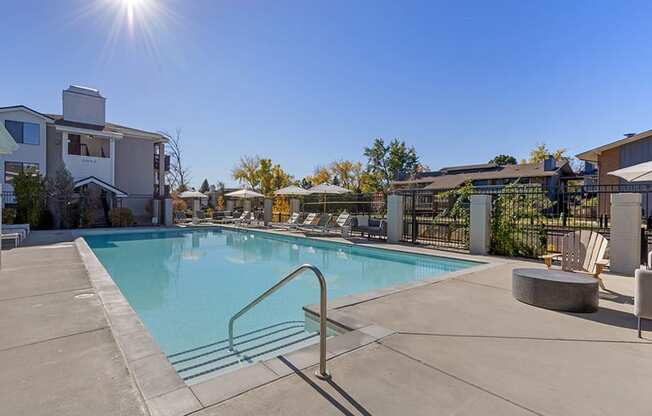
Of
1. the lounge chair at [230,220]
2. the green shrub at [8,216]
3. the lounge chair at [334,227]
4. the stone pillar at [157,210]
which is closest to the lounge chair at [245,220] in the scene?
the lounge chair at [230,220]

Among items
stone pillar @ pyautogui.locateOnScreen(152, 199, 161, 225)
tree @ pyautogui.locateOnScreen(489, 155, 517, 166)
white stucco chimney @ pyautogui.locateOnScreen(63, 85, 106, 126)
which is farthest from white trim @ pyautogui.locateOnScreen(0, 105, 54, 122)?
tree @ pyautogui.locateOnScreen(489, 155, 517, 166)

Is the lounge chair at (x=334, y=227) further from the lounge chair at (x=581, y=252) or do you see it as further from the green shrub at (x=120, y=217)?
the green shrub at (x=120, y=217)

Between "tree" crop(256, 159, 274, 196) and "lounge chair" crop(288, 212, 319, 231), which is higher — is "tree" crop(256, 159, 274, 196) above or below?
above

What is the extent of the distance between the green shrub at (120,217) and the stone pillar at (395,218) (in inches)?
665

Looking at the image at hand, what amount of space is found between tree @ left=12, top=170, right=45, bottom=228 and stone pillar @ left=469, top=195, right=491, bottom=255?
21.0 meters

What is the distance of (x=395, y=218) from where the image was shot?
12648 millimetres

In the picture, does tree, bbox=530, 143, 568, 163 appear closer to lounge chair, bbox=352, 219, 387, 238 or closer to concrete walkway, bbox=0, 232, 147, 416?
lounge chair, bbox=352, 219, 387, 238

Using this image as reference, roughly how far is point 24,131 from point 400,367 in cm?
2604

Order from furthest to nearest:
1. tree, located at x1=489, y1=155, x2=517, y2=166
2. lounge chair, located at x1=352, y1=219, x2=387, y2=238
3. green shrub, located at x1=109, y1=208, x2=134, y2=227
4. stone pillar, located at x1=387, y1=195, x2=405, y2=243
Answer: tree, located at x1=489, y1=155, x2=517, y2=166 < green shrub, located at x1=109, y1=208, x2=134, y2=227 < lounge chair, located at x1=352, y1=219, x2=387, y2=238 < stone pillar, located at x1=387, y1=195, x2=405, y2=243

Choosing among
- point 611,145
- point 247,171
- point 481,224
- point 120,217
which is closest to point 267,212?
point 120,217

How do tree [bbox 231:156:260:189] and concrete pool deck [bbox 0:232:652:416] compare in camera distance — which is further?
tree [bbox 231:156:260:189]

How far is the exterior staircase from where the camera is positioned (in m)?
3.92

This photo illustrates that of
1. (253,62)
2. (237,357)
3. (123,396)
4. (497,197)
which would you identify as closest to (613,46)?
(497,197)

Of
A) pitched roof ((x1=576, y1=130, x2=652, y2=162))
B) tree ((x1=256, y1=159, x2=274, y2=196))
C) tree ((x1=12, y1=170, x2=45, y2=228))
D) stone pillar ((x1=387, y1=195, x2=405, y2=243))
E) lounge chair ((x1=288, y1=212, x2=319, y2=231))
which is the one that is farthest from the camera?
tree ((x1=256, y1=159, x2=274, y2=196))
